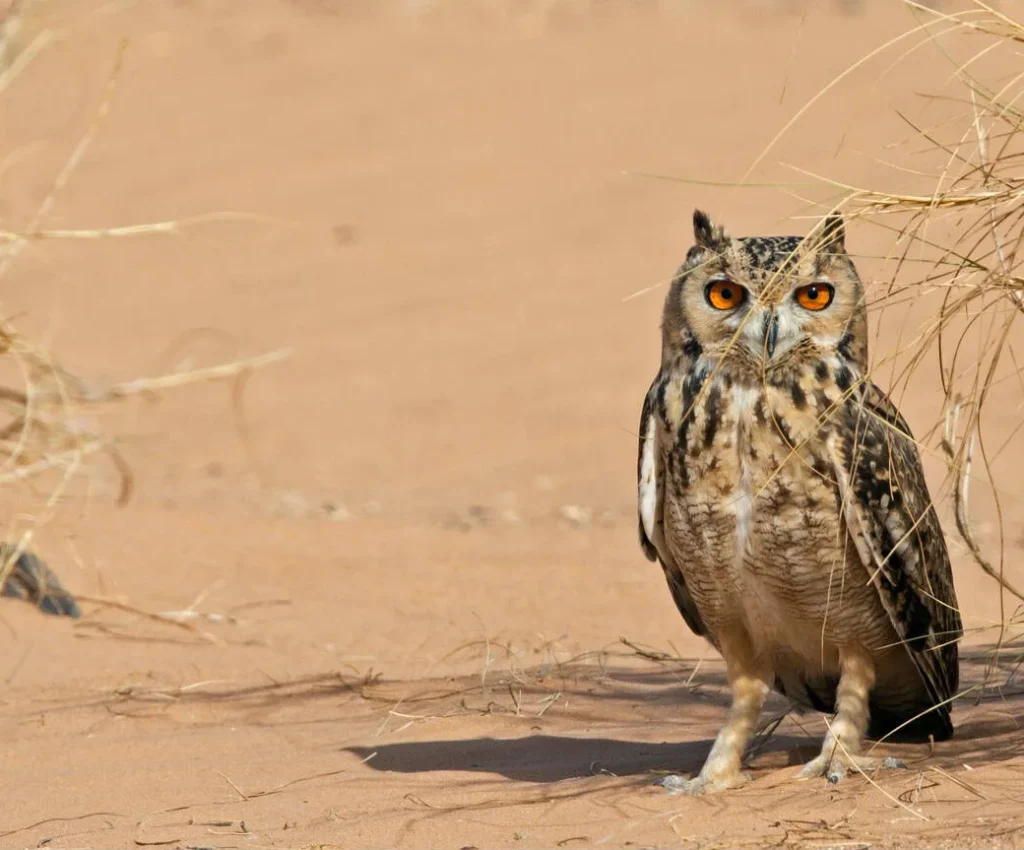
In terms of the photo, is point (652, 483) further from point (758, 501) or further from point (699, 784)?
point (699, 784)

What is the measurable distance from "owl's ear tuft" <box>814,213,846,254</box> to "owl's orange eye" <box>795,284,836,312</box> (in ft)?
0.32

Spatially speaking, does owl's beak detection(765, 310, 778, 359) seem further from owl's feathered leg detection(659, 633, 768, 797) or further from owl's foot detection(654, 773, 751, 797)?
owl's foot detection(654, 773, 751, 797)

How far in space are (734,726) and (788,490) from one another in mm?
718

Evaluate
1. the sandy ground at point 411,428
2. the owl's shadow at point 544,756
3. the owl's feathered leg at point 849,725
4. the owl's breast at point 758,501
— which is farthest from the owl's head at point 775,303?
the owl's shadow at point 544,756

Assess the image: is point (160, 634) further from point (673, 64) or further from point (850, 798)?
point (673, 64)

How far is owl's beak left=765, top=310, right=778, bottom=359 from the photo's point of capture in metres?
4.12

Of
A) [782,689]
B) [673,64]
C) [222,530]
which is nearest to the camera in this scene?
[782,689]

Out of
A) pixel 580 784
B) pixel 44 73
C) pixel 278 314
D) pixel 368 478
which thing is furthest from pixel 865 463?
pixel 44 73

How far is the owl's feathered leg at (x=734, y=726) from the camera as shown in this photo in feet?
13.7

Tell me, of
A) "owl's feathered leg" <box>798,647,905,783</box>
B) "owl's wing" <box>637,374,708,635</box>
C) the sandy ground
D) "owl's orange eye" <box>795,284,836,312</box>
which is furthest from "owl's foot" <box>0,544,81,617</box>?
"owl's orange eye" <box>795,284,836,312</box>

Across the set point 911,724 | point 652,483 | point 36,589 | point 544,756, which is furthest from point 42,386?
point 911,724

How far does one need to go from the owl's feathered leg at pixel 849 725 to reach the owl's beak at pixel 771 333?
2.82 ft

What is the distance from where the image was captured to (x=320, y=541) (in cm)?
876

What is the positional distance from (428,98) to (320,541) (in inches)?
517
